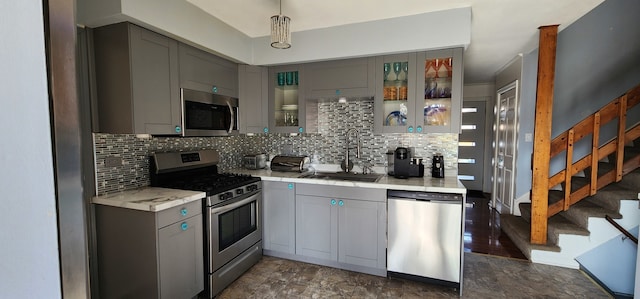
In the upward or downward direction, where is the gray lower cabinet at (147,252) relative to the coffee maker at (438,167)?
downward

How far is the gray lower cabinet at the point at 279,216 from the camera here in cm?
281

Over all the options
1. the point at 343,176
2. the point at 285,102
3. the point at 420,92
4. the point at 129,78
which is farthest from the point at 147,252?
the point at 420,92

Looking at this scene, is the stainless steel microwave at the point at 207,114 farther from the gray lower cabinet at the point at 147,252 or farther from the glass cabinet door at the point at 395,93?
the glass cabinet door at the point at 395,93

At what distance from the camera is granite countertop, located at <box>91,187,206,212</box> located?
1822mm

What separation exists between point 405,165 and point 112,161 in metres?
2.56

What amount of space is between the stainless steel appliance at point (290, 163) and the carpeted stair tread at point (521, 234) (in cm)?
259

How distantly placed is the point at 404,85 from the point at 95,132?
2.67 meters

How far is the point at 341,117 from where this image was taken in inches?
128

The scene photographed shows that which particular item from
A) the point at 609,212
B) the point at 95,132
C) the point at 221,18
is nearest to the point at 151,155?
the point at 95,132

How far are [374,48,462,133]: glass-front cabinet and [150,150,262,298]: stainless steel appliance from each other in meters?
1.50

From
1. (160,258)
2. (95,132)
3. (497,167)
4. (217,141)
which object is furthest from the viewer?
(497,167)

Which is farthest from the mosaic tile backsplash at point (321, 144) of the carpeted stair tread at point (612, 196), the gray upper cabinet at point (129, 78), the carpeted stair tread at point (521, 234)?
the carpeted stair tread at point (612, 196)

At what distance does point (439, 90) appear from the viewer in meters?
2.64

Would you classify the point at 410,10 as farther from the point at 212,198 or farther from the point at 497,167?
the point at 497,167
